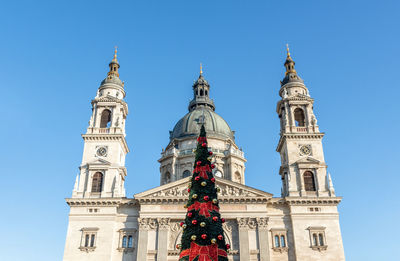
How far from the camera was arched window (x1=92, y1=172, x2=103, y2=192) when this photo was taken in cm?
4141

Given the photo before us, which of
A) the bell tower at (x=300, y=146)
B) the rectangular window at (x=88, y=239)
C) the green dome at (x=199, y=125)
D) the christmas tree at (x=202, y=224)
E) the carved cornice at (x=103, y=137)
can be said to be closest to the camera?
the christmas tree at (x=202, y=224)

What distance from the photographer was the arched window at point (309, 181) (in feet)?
135

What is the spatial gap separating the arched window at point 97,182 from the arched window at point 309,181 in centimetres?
2033

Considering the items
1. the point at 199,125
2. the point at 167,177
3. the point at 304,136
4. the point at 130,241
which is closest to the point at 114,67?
the point at 199,125

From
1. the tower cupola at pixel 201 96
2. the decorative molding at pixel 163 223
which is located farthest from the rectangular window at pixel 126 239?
the tower cupola at pixel 201 96

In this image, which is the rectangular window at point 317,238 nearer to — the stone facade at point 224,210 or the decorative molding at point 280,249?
the stone facade at point 224,210

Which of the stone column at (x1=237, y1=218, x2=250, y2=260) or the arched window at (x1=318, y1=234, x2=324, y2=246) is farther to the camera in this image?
the arched window at (x1=318, y1=234, x2=324, y2=246)

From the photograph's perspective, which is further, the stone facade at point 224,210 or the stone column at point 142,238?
the stone facade at point 224,210

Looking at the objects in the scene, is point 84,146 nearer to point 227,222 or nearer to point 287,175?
point 227,222

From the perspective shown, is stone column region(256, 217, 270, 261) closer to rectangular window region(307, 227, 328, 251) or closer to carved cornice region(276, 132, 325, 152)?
rectangular window region(307, 227, 328, 251)

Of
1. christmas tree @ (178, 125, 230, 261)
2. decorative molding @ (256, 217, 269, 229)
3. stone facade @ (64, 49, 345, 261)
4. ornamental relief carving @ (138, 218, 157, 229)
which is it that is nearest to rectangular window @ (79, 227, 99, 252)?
stone facade @ (64, 49, 345, 261)

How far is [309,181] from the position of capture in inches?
1636

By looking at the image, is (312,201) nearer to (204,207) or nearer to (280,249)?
(280,249)

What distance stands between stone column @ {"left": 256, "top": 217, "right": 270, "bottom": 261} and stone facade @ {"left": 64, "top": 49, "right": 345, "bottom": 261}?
0.09 m
